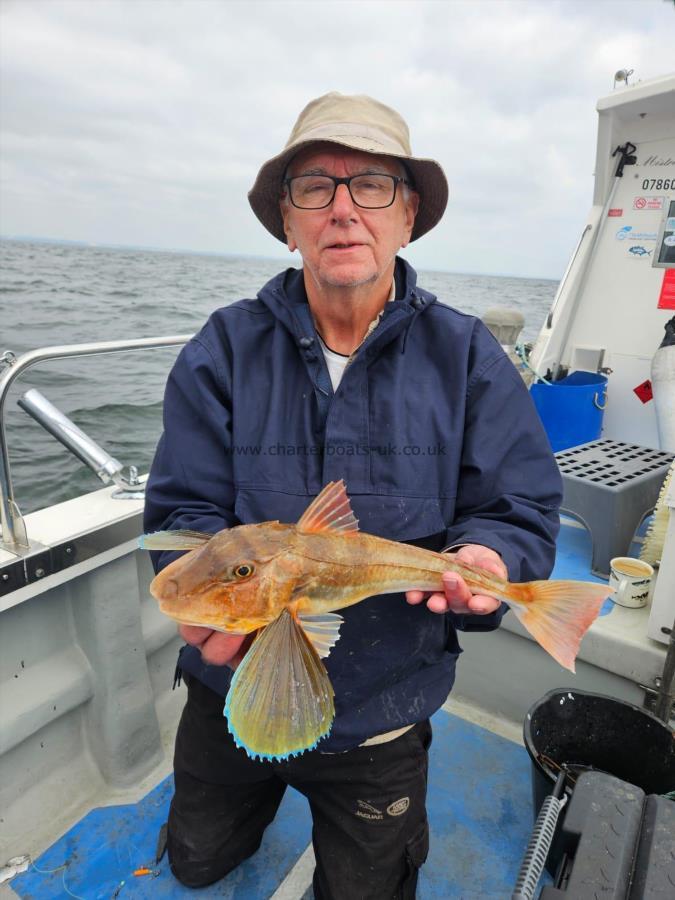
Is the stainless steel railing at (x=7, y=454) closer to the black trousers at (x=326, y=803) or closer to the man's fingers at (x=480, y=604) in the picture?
the black trousers at (x=326, y=803)

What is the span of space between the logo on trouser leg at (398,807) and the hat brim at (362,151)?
7.25 ft

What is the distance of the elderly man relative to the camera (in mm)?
2078

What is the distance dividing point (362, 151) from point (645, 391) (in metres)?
4.56

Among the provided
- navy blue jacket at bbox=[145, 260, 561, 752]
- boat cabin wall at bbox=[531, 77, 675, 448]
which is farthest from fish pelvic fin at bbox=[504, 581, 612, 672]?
boat cabin wall at bbox=[531, 77, 675, 448]

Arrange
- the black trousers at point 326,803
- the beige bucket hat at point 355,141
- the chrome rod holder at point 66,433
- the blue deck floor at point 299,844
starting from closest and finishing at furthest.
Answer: the beige bucket hat at point 355,141 → the black trousers at point 326,803 → the blue deck floor at point 299,844 → the chrome rod holder at point 66,433

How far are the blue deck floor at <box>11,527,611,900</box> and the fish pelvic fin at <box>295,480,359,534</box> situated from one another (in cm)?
190

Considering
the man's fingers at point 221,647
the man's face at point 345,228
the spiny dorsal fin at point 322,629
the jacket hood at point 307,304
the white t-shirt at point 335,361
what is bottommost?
the man's fingers at point 221,647

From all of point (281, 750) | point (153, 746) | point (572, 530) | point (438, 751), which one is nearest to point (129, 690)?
point (153, 746)

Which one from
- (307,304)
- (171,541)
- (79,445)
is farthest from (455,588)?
(79,445)

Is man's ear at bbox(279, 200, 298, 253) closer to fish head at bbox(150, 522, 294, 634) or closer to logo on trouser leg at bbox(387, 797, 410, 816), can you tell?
fish head at bbox(150, 522, 294, 634)

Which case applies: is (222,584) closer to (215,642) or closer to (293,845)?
(215,642)

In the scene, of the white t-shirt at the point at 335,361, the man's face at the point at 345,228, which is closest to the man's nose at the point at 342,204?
the man's face at the point at 345,228

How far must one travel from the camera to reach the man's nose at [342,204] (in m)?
2.04

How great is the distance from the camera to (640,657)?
2.83m
